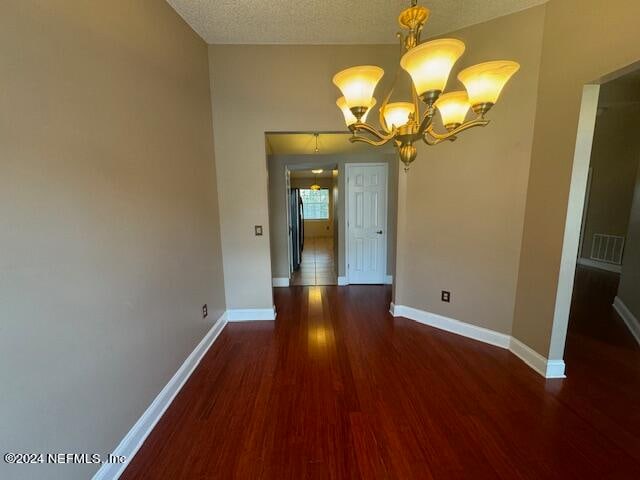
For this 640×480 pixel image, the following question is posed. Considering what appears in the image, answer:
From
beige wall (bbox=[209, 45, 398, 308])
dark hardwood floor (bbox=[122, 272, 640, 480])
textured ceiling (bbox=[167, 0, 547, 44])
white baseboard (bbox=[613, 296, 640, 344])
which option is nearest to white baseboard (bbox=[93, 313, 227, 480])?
dark hardwood floor (bbox=[122, 272, 640, 480])

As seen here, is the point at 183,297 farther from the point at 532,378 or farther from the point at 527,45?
the point at 527,45

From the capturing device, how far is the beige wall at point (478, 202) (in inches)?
89.0

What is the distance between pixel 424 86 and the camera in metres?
1.12

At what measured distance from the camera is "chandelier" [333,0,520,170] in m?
1.08

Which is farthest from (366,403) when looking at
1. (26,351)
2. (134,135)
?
(134,135)

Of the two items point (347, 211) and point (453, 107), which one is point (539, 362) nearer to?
point (453, 107)

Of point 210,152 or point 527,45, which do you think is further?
point 210,152

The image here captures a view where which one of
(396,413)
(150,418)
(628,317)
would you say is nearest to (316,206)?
(628,317)

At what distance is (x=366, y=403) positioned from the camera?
75.6 inches

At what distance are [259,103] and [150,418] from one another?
282cm

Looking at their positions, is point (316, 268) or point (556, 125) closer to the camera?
point (556, 125)

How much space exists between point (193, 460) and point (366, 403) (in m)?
1.12

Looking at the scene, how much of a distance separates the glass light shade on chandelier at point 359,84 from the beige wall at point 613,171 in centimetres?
610

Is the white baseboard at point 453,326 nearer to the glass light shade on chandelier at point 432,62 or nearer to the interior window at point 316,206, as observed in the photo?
the glass light shade on chandelier at point 432,62
